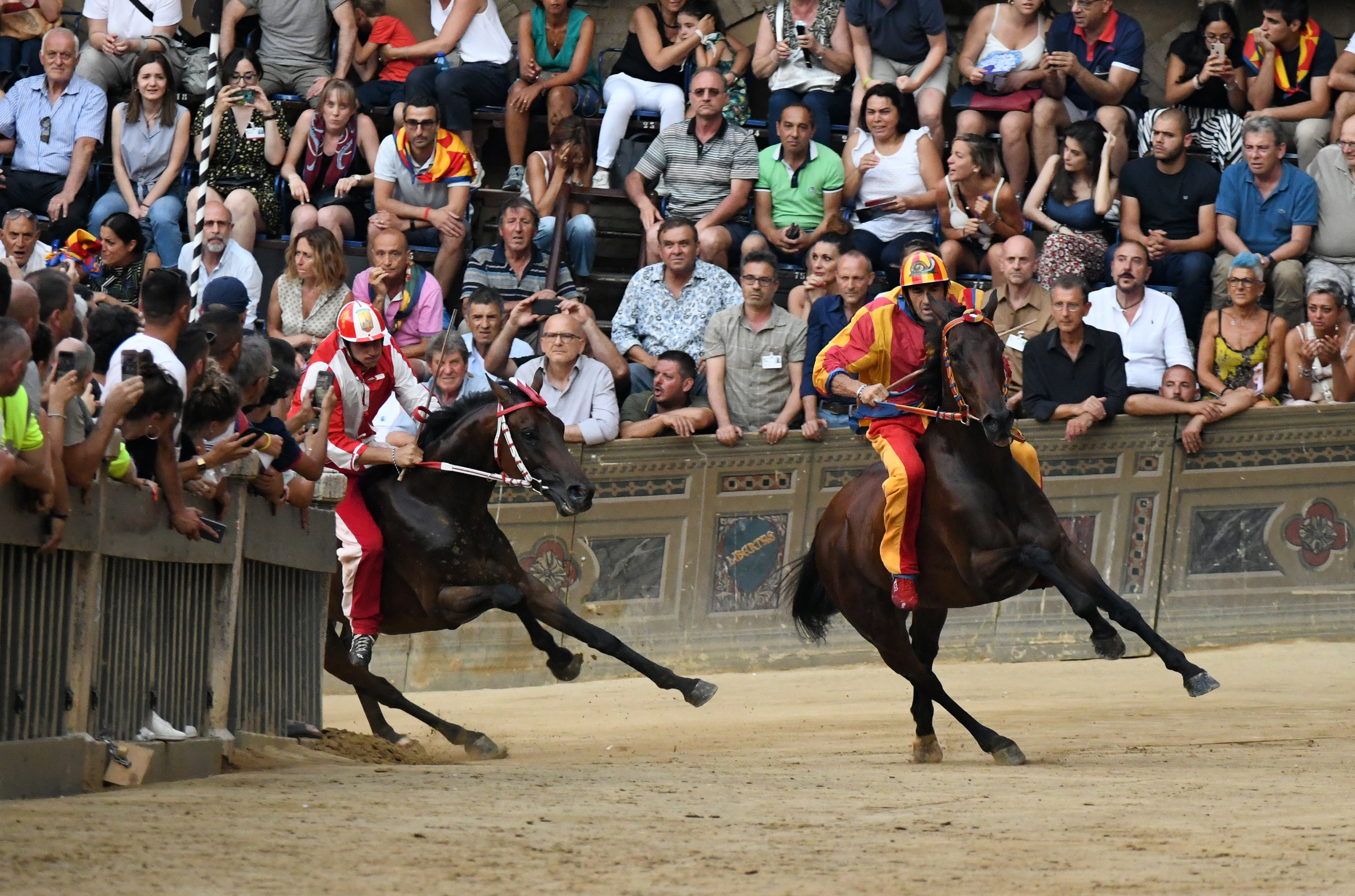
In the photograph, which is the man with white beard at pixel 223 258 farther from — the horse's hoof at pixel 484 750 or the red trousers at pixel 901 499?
the red trousers at pixel 901 499

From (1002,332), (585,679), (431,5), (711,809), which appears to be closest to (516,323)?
(585,679)

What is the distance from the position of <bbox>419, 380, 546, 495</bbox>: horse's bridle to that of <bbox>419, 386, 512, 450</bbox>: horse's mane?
240 mm

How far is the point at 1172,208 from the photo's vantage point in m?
13.9

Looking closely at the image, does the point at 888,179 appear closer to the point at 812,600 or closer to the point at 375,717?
the point at 812,600

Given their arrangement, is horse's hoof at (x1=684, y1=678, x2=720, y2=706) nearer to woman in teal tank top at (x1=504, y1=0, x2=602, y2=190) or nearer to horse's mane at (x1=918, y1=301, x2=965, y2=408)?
horse's mane at (x1=918, y1=301, x2=965, y2=408)

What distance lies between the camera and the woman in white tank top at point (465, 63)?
15.3 m

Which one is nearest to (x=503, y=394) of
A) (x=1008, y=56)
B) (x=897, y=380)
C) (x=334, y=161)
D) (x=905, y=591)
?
(x=897, y=380)

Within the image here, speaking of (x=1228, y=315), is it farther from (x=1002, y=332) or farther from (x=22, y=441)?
(x=22, y=441)

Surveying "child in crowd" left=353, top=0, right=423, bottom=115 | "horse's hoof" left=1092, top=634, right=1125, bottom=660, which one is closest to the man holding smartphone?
"horse's hoof" left=1092, top=634, right=1125, bottom=660

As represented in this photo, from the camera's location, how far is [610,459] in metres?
13.0

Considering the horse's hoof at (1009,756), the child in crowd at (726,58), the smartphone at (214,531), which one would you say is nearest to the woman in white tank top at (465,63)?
the child in crowd at (726,58)

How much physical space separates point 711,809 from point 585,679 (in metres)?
6.79

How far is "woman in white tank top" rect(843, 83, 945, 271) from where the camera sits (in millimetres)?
14148

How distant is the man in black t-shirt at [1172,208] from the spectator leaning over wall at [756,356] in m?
2.70
